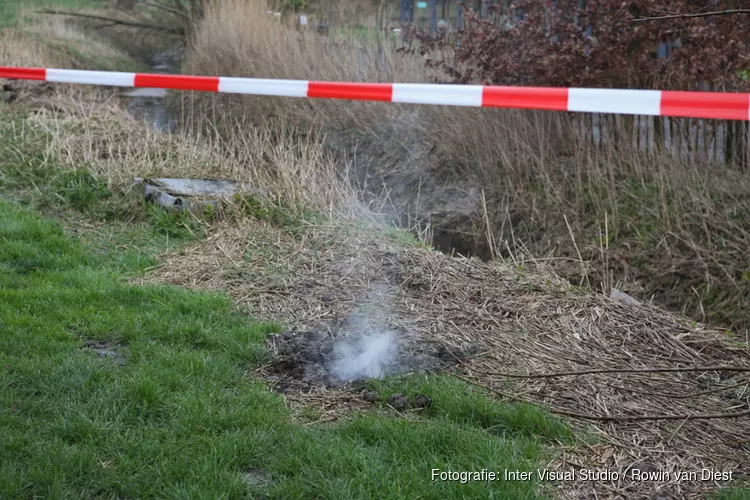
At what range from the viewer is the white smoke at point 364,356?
13.5 ft

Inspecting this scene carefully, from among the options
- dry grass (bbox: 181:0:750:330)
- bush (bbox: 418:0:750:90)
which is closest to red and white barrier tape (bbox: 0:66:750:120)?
dry grass (bbox: 181:0:750:330)

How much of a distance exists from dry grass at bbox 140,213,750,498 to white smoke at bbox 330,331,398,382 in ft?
0.41

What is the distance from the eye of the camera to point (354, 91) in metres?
6.58

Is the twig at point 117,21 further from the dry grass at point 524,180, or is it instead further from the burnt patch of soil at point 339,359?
the burnt patch of soil at point 339,359

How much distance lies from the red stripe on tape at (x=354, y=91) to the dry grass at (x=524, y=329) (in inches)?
41.5

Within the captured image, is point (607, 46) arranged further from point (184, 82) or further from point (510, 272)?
point (184, 82)

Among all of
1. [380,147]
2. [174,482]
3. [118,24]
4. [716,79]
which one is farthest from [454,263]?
[118,24]

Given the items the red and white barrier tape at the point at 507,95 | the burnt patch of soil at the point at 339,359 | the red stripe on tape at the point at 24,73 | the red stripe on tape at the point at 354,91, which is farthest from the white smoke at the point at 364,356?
the red stripe on tape at the point at 24,73

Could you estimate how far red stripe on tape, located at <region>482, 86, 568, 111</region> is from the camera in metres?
5.80

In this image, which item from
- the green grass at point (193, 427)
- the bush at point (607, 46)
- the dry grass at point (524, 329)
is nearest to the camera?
the green grass at point (193, 427)

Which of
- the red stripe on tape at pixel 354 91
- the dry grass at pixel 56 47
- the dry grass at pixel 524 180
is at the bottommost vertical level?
the dry grass at pixel 524 180

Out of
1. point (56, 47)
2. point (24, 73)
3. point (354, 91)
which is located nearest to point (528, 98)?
point (354, 91)

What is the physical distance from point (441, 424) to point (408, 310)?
144 cm

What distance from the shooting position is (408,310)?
488cm
